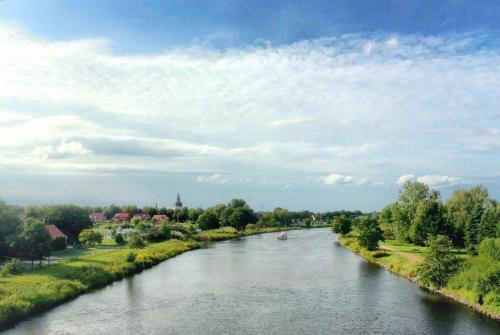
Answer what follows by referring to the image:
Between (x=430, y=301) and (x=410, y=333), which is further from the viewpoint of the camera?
(x=430, y=301)

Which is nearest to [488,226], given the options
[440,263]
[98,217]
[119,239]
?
[440,263]

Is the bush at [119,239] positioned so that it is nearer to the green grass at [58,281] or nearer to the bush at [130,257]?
the green grass at [58,281]

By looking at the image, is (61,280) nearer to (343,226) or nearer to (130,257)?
(130,257)

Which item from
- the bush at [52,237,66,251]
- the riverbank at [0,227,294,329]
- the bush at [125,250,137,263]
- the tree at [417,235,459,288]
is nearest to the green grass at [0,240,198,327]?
the riverbank at [0,227,294,329]

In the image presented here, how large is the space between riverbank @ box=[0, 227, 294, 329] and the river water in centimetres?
111

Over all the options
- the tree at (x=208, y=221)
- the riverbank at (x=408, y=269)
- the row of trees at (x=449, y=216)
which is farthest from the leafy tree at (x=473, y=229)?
the tree at (x=208, y=221)

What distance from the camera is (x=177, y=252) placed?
7938 cm

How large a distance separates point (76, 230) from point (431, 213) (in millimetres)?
58066

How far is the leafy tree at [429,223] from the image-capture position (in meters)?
65.7

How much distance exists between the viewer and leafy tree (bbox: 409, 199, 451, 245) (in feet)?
216

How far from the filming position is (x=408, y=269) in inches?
2052

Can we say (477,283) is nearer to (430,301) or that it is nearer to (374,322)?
(430,301)

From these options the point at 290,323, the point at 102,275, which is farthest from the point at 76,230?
the point at 290,323

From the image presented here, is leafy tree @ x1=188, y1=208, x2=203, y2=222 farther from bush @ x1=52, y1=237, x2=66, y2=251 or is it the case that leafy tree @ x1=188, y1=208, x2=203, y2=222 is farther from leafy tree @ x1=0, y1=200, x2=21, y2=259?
leafy tree @ x1=0, y1=200, x2=21, y2=259
